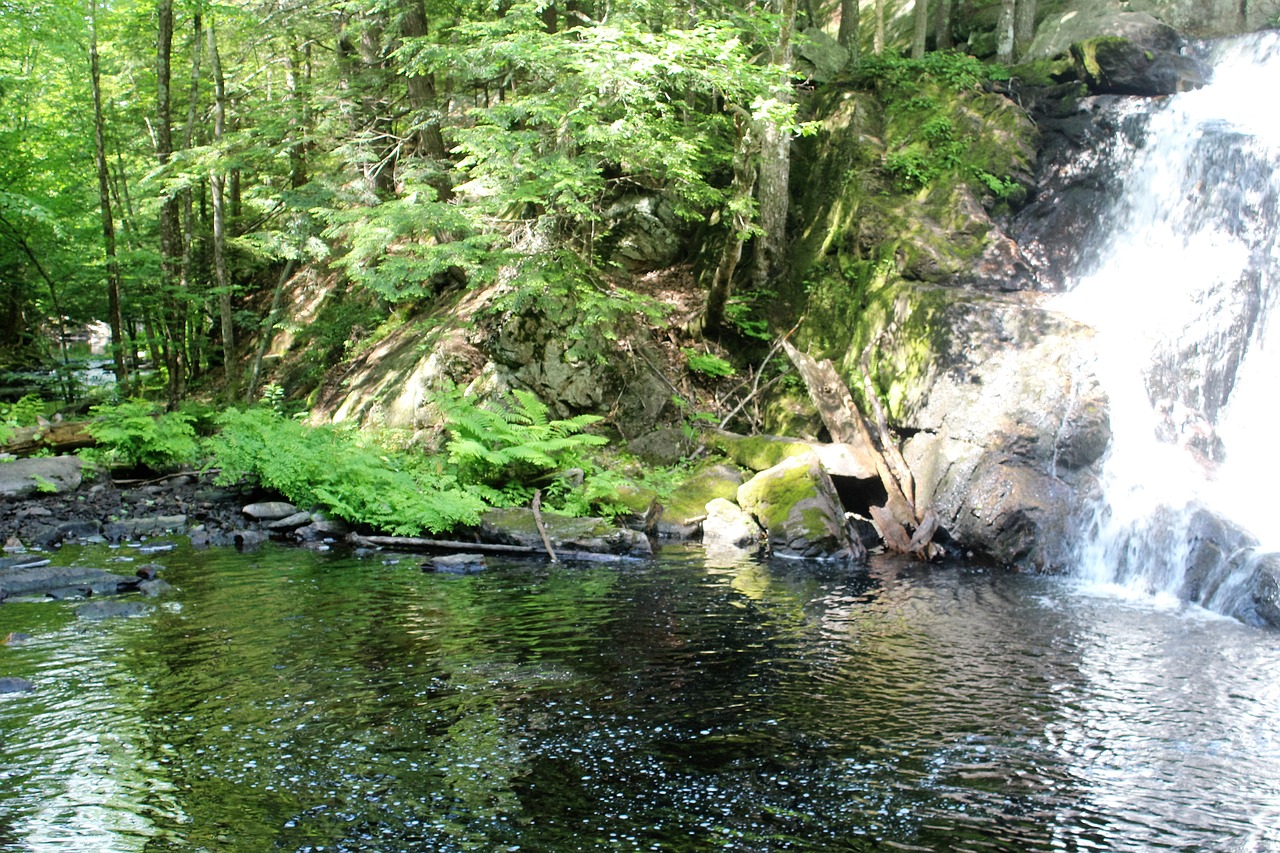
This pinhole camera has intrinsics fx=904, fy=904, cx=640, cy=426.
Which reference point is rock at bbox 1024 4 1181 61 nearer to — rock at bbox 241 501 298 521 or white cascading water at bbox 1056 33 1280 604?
white cascading water at bbox 1056 33 1280 604

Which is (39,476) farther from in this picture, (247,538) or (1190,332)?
(1190,332)

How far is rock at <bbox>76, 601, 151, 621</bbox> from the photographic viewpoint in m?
8.44

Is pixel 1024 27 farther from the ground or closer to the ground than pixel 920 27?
farther from the ground

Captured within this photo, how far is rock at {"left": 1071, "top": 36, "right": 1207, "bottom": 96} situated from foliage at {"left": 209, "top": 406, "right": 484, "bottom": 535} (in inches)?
586

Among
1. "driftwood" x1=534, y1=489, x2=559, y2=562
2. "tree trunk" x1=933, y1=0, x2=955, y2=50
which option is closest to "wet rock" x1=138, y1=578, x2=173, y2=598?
"driftwood" x1=534, y1=489, x2=559, y2=562

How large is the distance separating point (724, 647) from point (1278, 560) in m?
6.17

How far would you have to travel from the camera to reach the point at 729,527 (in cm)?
1344

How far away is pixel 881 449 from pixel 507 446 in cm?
598

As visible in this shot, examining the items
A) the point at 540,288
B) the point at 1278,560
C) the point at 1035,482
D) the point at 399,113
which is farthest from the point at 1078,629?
the point at 399,113

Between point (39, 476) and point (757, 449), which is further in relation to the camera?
point (757, 449)

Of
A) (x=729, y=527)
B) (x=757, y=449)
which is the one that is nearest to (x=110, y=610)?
(x=729, y=527)

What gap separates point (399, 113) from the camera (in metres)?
18.2

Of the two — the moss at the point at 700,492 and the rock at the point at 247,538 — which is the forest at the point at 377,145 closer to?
the moss at the point at 700,492

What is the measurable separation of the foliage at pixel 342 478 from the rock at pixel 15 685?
591cm
